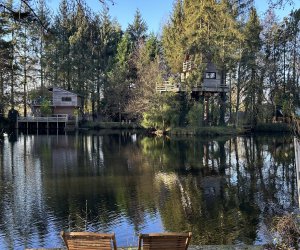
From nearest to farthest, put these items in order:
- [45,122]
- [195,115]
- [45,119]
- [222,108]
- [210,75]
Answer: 1. [195,115]
2. [210,75]
3. [222,108]
4. [45,119]
5. [45,122]

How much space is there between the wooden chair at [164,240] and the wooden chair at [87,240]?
1.39ft

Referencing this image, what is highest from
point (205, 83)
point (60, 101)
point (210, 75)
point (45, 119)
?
point (210, 75)

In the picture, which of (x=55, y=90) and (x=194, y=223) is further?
(x=55, y=90)

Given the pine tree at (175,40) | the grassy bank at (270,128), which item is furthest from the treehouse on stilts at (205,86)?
the grassy bank at (270,128)

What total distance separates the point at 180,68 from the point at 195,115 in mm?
5609

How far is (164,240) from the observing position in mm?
5211

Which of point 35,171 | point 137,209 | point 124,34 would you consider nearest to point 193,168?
point 35,171

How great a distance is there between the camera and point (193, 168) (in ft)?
73.3

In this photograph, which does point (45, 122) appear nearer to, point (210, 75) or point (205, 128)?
point (205, 128)

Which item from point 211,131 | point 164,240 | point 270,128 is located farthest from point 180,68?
point 164,240

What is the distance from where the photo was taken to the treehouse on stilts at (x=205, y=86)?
1693 inches

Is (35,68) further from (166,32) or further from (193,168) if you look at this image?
(193,168)

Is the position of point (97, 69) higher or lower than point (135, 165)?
higher

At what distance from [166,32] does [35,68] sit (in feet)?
54.5
